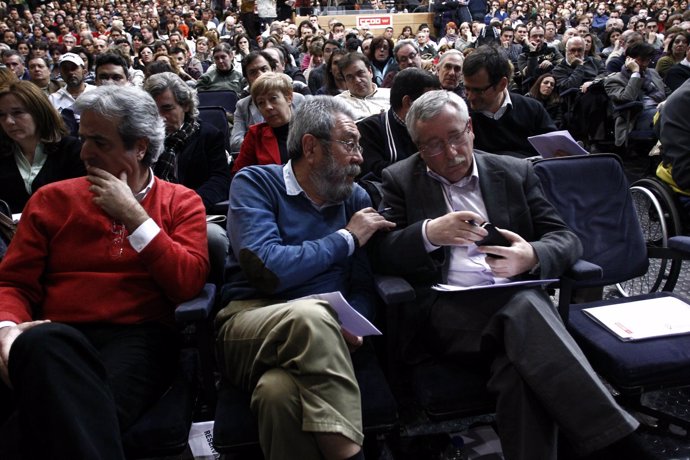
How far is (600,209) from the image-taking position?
6.90 ft

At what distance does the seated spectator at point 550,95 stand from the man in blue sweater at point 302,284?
167 inches

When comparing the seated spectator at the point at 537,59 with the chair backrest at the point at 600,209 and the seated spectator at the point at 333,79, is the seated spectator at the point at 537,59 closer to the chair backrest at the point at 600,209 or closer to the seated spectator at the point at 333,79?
the seated spectator at the point at 333,79

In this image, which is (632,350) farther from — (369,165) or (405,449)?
(369,165)

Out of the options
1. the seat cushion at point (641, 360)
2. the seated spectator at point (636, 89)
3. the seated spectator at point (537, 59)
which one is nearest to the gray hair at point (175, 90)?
the seat cushion at point (641, 360)

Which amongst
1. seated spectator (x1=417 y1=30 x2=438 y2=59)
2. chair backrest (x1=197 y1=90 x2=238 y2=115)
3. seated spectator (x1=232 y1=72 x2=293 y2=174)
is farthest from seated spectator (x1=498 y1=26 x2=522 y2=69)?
seated spectator (x1=232 y1=72 x2=293 y2=174)

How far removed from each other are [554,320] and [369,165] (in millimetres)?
1338

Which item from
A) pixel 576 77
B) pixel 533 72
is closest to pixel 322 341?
pixel 576 77

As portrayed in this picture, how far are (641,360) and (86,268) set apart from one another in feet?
5.46

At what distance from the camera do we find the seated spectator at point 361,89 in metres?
3.68

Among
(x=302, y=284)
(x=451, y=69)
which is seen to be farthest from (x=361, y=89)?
(x=302, y=284)

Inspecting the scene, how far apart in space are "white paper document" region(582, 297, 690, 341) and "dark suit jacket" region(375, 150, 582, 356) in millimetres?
243

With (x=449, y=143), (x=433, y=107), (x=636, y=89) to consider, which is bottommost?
(x=636, y=89)

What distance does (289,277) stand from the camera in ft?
5.38

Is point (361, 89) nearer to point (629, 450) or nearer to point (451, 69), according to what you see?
point (451, 69)
